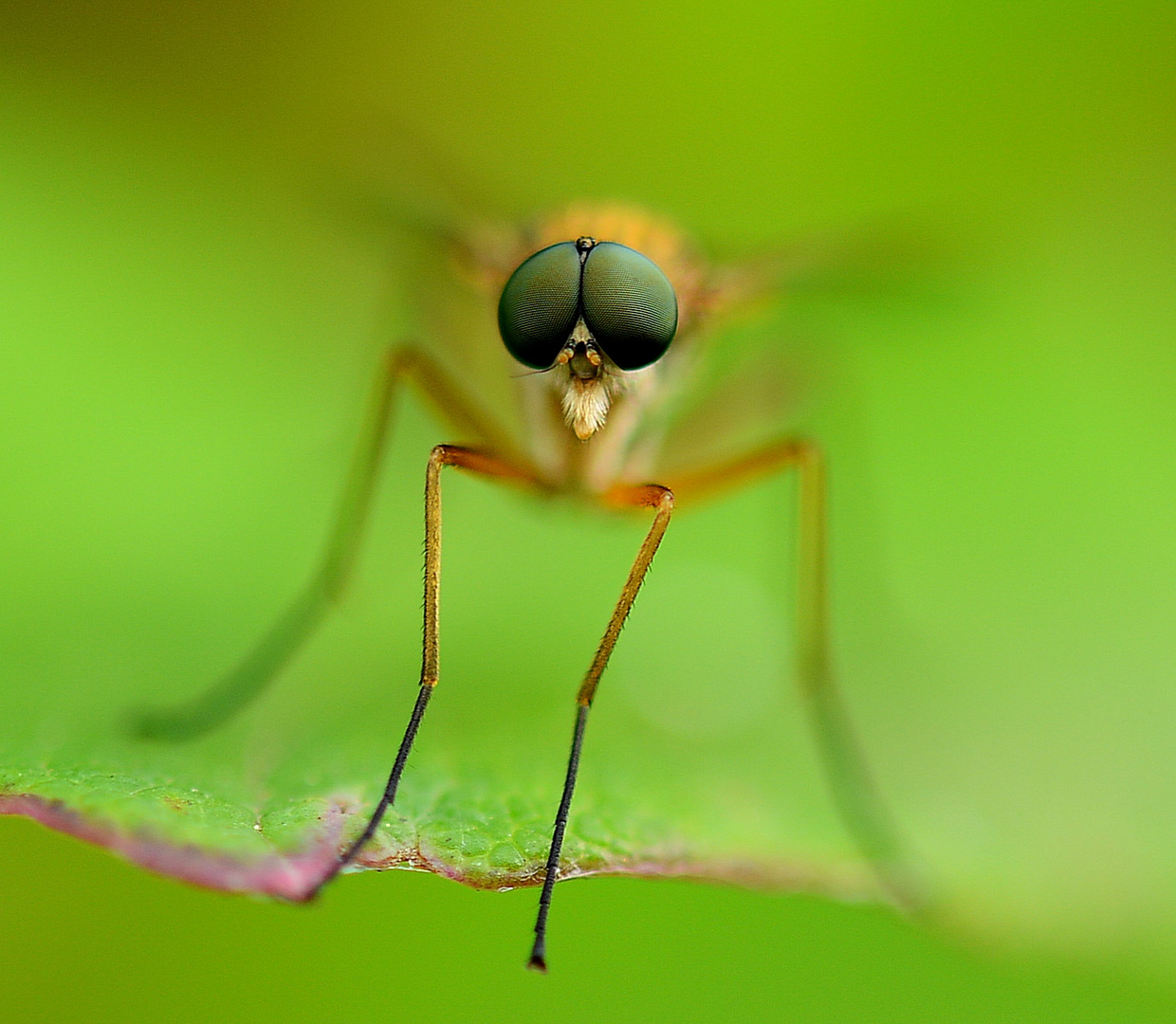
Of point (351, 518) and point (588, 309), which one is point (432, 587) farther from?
point (351, 518)

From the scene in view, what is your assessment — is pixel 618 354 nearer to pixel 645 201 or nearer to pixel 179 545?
pixel 179 545

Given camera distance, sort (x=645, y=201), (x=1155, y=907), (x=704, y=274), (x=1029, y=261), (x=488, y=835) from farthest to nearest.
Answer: (x=645, y=201) → (x=1029, y=261) → (x=704, y=274) → (x=1155, y=907) → (x=488, y=835)

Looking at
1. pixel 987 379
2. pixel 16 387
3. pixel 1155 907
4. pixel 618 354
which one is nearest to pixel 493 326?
pixel 618 354

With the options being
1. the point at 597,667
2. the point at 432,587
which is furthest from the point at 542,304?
the point at 597,667

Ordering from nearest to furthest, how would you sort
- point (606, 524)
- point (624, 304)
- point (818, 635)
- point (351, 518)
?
1. point (624, 304)
2. point (351, 518)
3. point (818, 635)
4. point (606, 524)

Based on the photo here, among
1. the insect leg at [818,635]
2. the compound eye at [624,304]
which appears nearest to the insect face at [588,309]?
the compound eye at [624,304]
